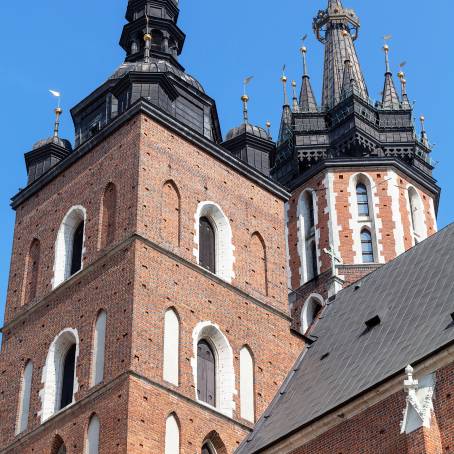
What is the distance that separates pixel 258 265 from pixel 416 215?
34.2 ft

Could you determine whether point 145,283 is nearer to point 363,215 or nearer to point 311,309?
point 311,309

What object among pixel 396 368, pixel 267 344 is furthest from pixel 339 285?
pixel 396 368

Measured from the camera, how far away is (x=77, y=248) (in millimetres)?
28453

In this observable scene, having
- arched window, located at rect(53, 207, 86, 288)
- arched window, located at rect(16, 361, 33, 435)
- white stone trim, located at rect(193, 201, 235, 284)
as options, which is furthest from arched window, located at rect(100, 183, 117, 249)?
arched window, located at rect(16, 361, 33, 435)

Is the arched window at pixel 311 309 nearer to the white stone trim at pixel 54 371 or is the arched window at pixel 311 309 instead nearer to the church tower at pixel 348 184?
→ the church tower at pixel 348 184

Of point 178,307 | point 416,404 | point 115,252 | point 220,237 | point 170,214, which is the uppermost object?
point 220,237

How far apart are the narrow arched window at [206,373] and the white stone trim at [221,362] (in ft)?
0.27

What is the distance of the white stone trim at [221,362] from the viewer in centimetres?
2603

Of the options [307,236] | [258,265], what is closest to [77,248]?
[258,265]

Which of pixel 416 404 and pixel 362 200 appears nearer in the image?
pixel 416 404

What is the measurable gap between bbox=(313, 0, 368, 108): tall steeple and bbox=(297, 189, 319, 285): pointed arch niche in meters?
4.91

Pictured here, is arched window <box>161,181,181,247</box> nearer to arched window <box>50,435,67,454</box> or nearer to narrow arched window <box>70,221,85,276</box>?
narrow arched window <box>70,221,85,276</box>

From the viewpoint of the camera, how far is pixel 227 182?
1166 inches

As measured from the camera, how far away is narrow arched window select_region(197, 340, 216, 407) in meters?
25.9
